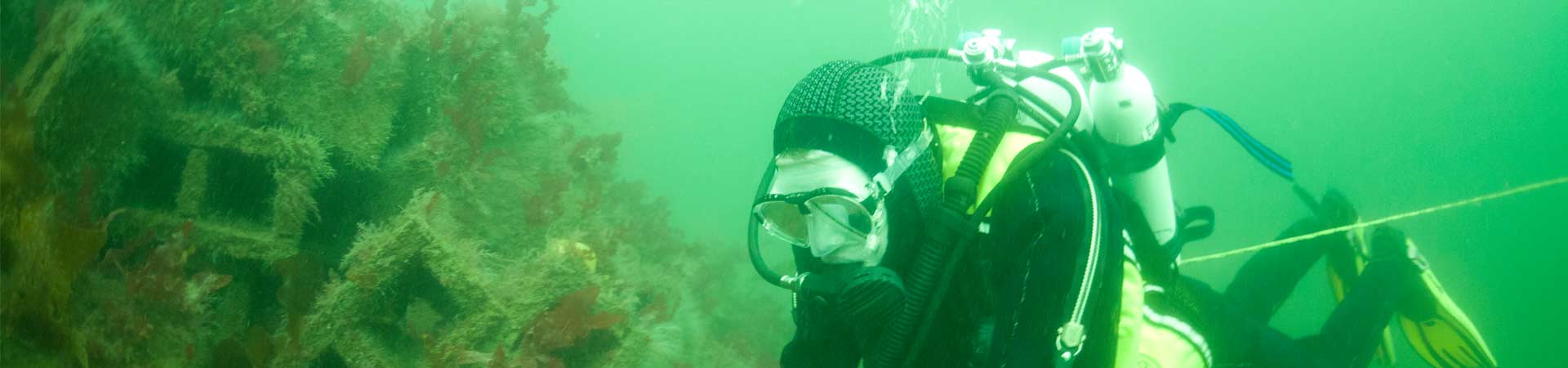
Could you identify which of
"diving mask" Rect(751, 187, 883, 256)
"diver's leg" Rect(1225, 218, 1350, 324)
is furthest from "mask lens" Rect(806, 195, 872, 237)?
"diver's leg" Rect(1225, 218, 1350, 324)

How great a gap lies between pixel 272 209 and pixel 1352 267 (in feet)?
21.9

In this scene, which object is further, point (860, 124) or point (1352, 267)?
point (1352, 267)

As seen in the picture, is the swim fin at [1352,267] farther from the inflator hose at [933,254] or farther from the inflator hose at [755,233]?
the inflator hose at [755,233]

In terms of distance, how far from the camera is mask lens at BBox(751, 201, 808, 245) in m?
2.28

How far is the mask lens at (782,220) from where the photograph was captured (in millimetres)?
2281

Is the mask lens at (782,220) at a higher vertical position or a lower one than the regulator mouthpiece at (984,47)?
lower

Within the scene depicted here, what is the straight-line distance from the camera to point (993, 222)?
72.5 inches

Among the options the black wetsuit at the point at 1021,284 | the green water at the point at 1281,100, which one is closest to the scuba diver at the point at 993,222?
the black wetsuit at the point at 1021,284

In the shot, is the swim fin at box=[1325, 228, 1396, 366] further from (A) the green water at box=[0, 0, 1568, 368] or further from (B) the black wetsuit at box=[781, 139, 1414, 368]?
(B) the black wetsuit at box=[781, 139, 1414, 368]

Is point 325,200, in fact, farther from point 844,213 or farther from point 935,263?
point 935,263

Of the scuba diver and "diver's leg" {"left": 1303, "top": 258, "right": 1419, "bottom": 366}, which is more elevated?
"diver's leg" {"left": 1303, "top": 258, "right": 1419, "bottom": 366}

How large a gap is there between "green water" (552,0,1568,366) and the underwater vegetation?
8965mm

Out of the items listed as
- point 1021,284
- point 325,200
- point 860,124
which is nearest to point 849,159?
point 860,124

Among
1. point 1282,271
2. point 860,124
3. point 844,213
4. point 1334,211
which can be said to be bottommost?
point 844,213
